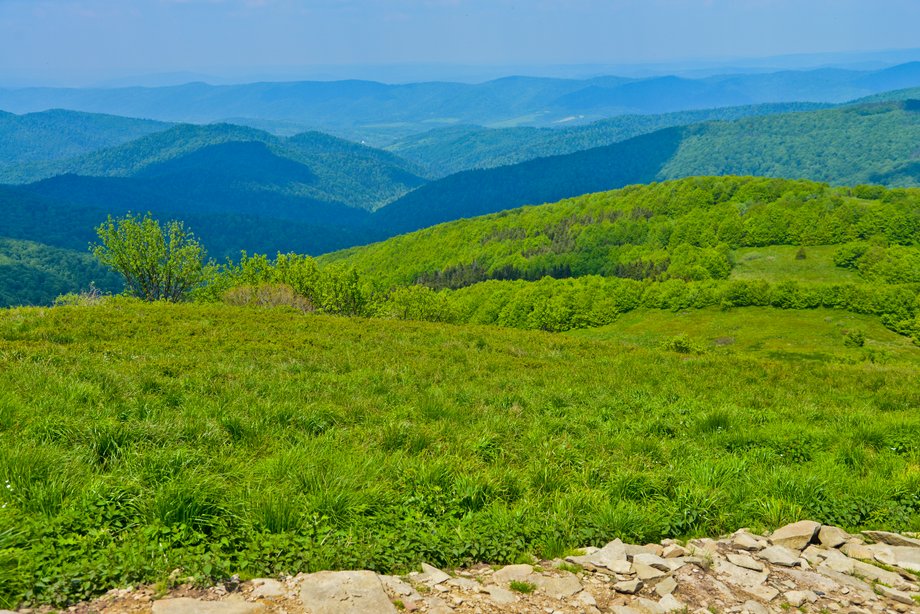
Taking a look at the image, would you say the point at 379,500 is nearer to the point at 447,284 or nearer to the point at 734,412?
the point at 734,412

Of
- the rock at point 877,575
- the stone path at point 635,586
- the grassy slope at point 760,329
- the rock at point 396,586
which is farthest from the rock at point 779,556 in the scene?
the grassy slope at point 760,329

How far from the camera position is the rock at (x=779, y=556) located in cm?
671

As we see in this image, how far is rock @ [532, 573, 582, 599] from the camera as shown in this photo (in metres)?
5.79

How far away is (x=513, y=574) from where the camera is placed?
6.11 m

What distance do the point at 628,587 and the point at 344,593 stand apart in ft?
9.30

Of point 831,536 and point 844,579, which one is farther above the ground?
point 844,579

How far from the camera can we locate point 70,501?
6.11m

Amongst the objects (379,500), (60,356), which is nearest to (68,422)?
(379,500)

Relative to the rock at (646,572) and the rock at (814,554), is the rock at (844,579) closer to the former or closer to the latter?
the rock at (814,554)

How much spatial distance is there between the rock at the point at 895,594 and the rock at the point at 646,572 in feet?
7.53

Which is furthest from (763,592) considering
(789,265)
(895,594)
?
(789,265)

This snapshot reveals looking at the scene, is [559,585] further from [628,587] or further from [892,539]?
[892,539]

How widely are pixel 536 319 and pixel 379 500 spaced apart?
125779 mm

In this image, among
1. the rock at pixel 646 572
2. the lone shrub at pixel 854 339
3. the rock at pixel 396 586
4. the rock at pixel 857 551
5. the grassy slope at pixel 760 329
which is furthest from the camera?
the grassy slope at pixel 760 329
